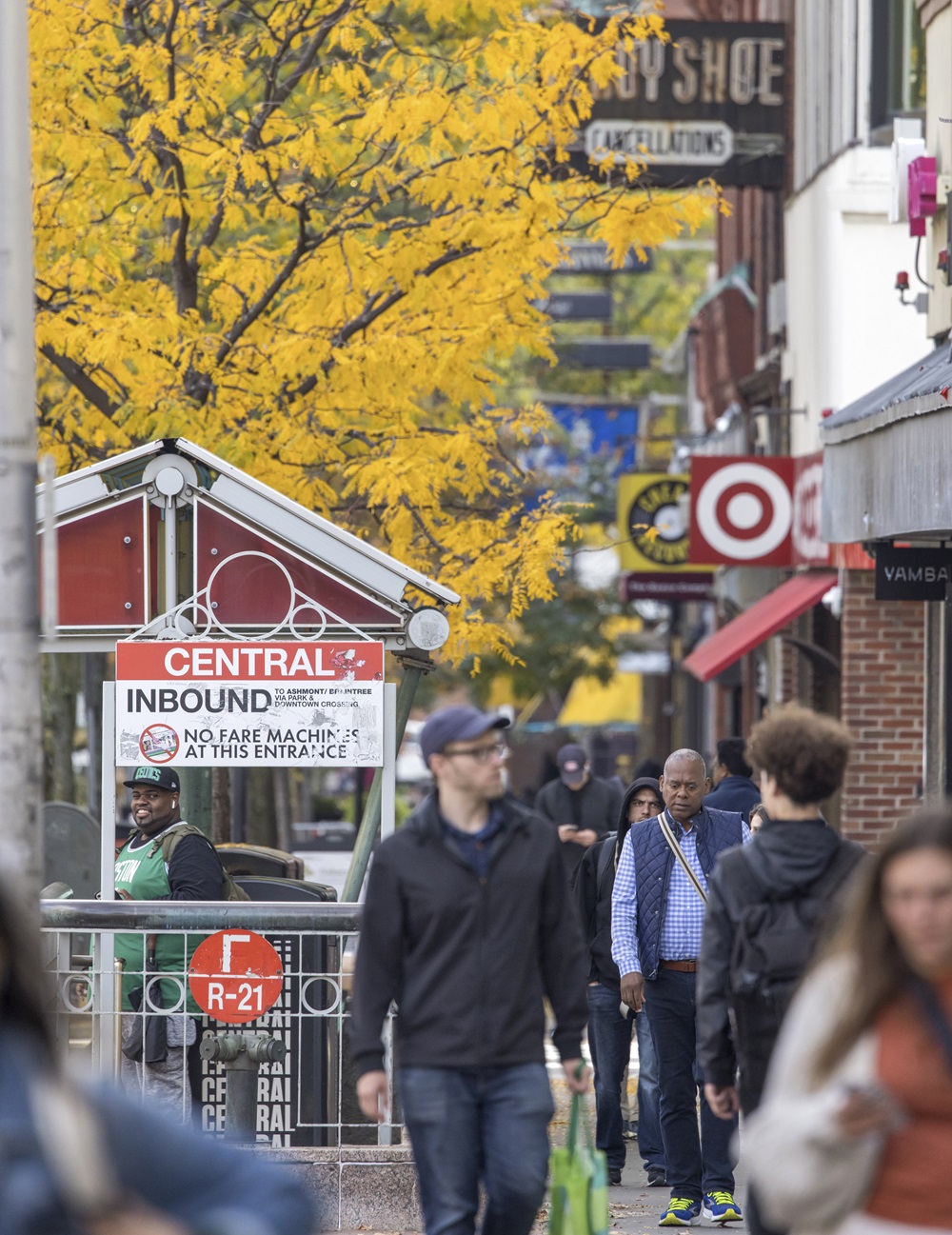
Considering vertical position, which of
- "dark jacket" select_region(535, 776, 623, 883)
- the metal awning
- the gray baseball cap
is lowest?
"dark jacket" select_region(535, 776, 623, 883)

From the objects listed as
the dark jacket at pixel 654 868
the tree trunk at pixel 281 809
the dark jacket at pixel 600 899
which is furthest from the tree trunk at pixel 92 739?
the dark jacket at pixel 654 868

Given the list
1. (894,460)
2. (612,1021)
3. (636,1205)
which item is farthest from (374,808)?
(894,460)

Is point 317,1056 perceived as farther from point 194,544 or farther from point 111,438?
point 111,438

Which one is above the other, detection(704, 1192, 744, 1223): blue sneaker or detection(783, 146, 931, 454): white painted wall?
detection(783, 146, 931, 454): white painted wall

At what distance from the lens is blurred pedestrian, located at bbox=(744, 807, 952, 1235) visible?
3.37 m

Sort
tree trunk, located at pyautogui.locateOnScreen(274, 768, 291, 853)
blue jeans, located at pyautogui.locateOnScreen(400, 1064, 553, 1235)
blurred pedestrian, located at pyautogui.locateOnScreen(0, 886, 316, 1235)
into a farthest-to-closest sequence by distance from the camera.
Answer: tree trunk, located at pyautogui.locateOnScreen(274, 768, 291, 853)
blue jeans, located at pyautogui.locateOnScreen(400, 1064, 553, 1235)
blurred pedestrian, located at pyautogui.locateOnScreen(0, 886, 316, 1235)

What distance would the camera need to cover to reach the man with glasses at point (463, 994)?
17.9 feet

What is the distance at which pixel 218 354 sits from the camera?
11.5 meters

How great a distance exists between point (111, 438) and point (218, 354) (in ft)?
2.98

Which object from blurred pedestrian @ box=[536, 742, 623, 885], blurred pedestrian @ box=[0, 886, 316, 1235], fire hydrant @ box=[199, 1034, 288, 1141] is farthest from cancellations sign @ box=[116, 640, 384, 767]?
blurred pedestrian @ box=[536, 742, 623, 885]

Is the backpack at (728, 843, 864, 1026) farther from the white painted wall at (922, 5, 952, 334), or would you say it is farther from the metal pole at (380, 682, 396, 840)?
the white painted wall at (922, 5, 952, 334)

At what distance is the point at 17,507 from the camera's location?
6012mm

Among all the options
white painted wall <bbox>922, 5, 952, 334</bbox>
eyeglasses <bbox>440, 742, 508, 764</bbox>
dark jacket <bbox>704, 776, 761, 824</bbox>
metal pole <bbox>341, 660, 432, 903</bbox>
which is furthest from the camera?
white painted wall <bbox>922, 5, 952, 334</bbox>

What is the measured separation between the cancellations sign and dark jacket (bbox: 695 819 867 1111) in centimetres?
301
